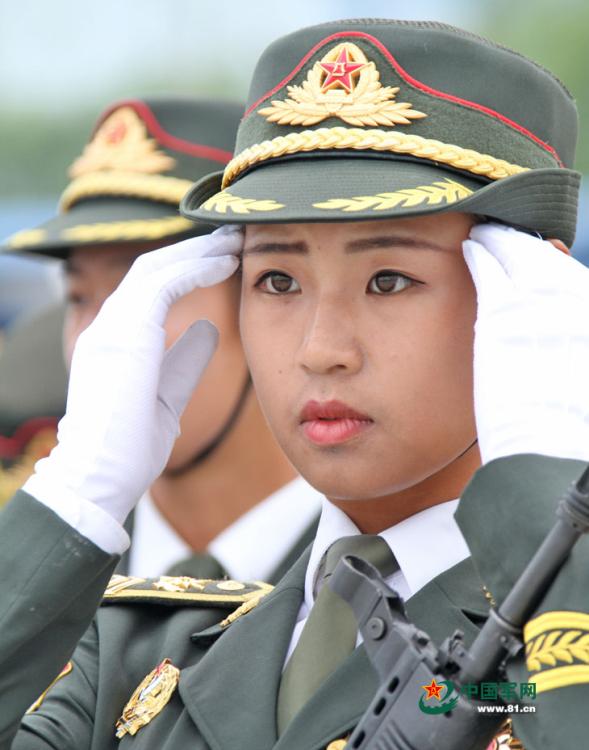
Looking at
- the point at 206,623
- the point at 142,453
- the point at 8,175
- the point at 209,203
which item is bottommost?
the point at 8,175

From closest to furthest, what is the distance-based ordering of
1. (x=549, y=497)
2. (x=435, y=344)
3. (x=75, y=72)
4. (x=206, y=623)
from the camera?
1. (x=549, y=497)
2. (x=435, y=344)
3. (x=206, y=623)
4. (x=75, y=72)

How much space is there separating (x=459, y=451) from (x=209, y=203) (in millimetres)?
609

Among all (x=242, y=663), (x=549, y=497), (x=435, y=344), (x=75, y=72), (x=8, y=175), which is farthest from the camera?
(x=75, y=72)

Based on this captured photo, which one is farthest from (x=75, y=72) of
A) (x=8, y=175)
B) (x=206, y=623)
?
(x=206, y=623)

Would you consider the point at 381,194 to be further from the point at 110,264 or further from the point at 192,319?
the point at 110,264

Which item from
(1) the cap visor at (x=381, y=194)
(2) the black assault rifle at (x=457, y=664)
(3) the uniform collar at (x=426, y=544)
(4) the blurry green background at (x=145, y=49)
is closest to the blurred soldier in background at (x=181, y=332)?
(1) the cap visor at (x=381, y=194)

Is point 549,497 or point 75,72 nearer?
point 549,497

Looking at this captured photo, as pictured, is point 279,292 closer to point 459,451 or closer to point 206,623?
point 459,451

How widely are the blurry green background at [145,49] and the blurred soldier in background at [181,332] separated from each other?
12.0 meters

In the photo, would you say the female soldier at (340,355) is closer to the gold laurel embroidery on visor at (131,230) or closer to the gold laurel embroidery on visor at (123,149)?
the gold laurel embroidery on visor at (131,230)

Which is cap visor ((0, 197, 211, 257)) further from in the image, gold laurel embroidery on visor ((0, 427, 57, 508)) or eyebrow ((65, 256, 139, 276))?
gold laurel embroidery on visor ((0, 427, 57, 508))

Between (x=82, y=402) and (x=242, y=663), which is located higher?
(x=82, y=402)

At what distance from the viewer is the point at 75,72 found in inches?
744

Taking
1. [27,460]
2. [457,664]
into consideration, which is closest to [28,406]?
[27,460]
